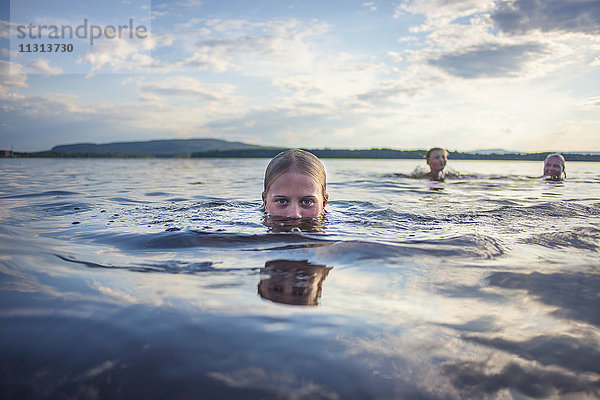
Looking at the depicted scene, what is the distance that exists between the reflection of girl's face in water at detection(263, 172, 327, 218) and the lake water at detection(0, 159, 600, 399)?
1.05m

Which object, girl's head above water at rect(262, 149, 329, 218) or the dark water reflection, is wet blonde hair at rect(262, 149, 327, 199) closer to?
girl's head above water at rect(262, 149, 329, 218)

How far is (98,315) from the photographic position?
6.29ft

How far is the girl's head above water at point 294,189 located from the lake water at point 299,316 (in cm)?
106

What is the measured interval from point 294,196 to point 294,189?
0.09 m

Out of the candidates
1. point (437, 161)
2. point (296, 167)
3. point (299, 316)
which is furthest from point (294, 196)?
point (437, 161)

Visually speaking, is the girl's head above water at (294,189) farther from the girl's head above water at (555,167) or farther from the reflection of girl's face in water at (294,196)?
the girl's head above water at (555,167)

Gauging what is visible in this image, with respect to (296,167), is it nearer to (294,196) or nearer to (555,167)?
(294,196)

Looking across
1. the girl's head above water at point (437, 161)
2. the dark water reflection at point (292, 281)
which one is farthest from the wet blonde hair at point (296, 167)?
the girl's head above water at point (437, 161)

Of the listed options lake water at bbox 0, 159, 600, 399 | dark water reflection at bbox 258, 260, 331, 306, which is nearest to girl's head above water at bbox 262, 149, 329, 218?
lake water at bbox 0, 159, 600, 399

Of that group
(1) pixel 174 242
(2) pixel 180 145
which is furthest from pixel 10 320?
(2) pixel 180 145

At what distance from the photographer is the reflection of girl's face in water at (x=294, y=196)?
16.5 feet

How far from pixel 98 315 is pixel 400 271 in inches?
75.3

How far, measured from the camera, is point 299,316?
6.28 ft

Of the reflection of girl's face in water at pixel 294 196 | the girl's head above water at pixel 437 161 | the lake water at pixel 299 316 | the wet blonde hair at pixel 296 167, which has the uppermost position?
the girl's head above water at pixel 437 161
